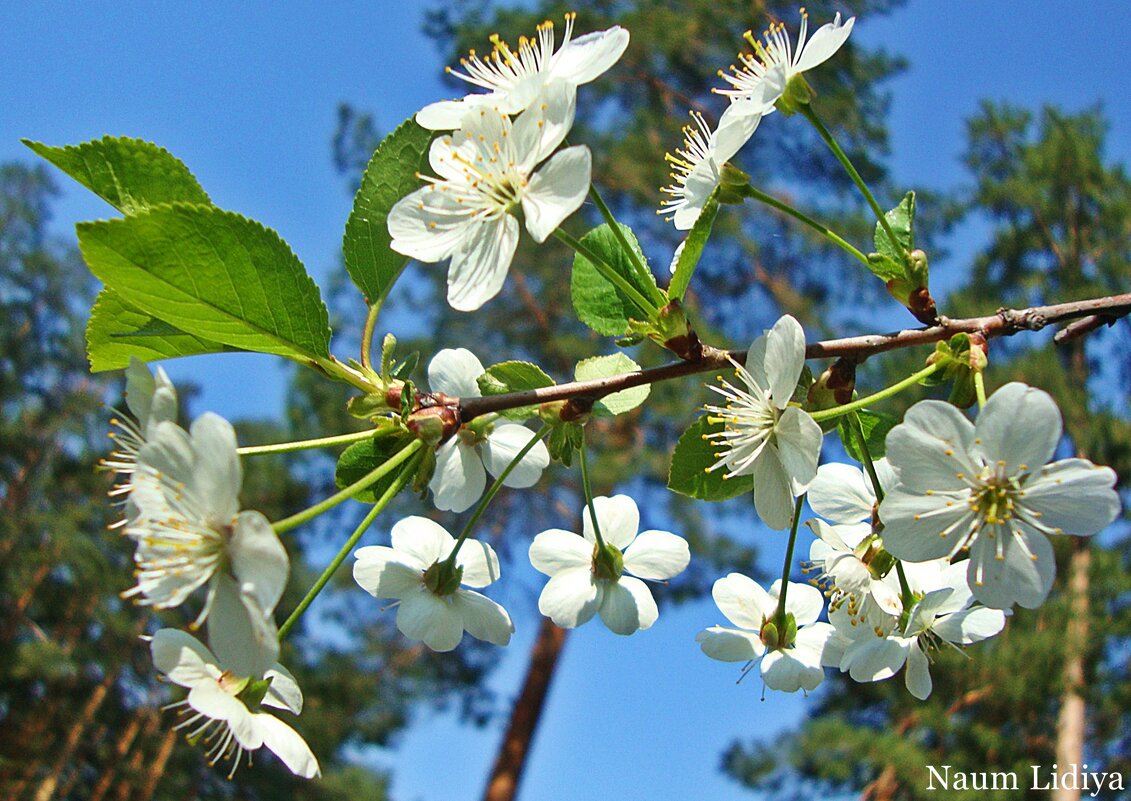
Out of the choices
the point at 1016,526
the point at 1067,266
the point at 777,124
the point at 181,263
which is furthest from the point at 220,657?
the point at 1067,266

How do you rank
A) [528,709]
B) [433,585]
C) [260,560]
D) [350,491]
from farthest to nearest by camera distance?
1. [528,709]
2. [433,585]
3. [350,491]
4. [260,560]

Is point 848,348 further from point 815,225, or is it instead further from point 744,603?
point 744,603

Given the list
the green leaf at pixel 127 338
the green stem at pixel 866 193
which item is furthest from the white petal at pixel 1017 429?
the green leaf at pixel 127 338

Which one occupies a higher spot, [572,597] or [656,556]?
[656,556]

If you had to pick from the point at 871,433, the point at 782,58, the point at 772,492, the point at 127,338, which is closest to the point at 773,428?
the point at 772,492

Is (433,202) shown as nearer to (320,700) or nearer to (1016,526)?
(1016,526)
